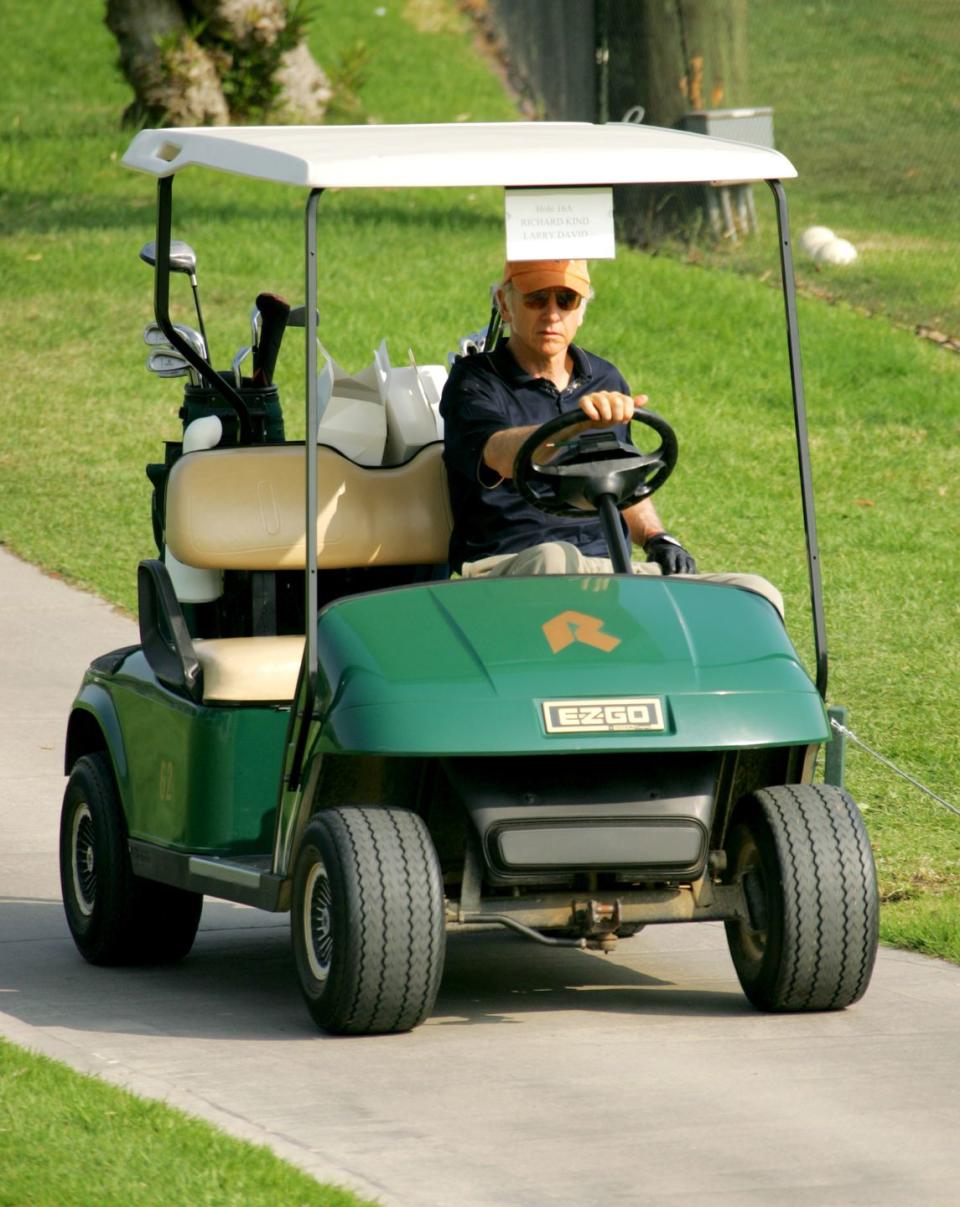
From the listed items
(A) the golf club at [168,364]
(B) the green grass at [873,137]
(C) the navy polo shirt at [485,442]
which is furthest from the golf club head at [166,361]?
(B) the green grass at [873,137]

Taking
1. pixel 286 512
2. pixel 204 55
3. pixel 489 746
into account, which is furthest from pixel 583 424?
pixel 204 55

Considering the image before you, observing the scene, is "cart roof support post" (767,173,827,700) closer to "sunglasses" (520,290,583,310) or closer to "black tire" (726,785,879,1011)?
"black tire" (726,785,879,1011)

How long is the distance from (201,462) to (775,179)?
Answer: 1.40 meters

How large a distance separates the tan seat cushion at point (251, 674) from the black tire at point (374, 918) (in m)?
0.46

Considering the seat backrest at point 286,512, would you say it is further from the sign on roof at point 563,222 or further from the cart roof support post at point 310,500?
the sign on roof at point 563,222

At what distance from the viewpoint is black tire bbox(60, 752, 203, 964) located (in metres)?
5.21

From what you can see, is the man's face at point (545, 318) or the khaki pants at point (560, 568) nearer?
the khaki pants at point (560, 568)

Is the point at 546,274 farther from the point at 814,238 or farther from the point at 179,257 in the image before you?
the point at 814,238

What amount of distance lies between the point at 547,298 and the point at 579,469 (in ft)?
1.84

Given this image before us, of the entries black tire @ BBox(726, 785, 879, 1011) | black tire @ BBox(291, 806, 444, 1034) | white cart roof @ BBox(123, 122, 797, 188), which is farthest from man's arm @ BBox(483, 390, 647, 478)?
black tire @ BBox(291, 806, 444, 1034)

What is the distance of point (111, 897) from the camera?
5199 mm

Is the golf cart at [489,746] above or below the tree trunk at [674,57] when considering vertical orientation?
below

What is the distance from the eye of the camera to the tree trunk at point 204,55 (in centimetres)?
1595

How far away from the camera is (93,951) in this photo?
5.29 meters
